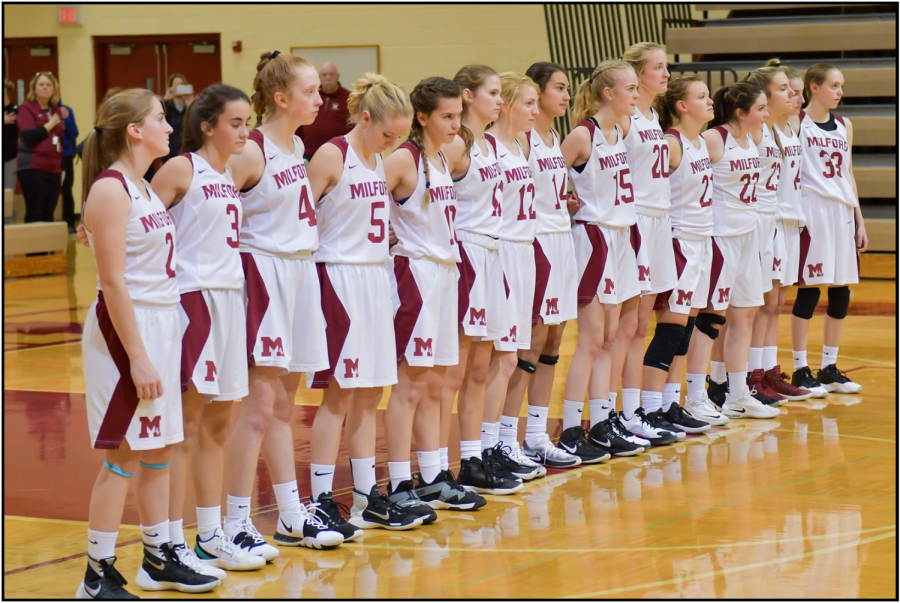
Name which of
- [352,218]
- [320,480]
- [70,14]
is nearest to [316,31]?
[70,14]

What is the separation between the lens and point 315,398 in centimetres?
692

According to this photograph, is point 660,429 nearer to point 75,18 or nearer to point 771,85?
point 771,85

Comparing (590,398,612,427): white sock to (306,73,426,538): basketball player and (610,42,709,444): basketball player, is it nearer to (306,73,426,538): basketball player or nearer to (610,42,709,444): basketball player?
(610,42,709,444): basketball player

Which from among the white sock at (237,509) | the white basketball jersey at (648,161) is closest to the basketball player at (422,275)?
the white sock at (237,509)

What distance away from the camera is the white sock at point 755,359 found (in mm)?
6699

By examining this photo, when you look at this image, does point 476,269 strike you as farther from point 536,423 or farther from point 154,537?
point 154,537

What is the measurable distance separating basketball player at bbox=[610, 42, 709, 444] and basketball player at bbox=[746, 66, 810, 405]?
0.83 metres

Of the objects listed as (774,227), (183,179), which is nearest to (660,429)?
(774,227)

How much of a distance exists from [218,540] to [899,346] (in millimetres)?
5713

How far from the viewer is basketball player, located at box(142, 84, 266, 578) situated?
3.72 metres

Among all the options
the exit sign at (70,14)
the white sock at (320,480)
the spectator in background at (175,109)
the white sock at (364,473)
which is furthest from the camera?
the exit sign at (70,14)

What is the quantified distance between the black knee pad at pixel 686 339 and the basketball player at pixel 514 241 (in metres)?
1.22

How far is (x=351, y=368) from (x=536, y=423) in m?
1.42

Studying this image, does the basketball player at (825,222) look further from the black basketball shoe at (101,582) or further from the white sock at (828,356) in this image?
the black basketball shoe at (101,582)
